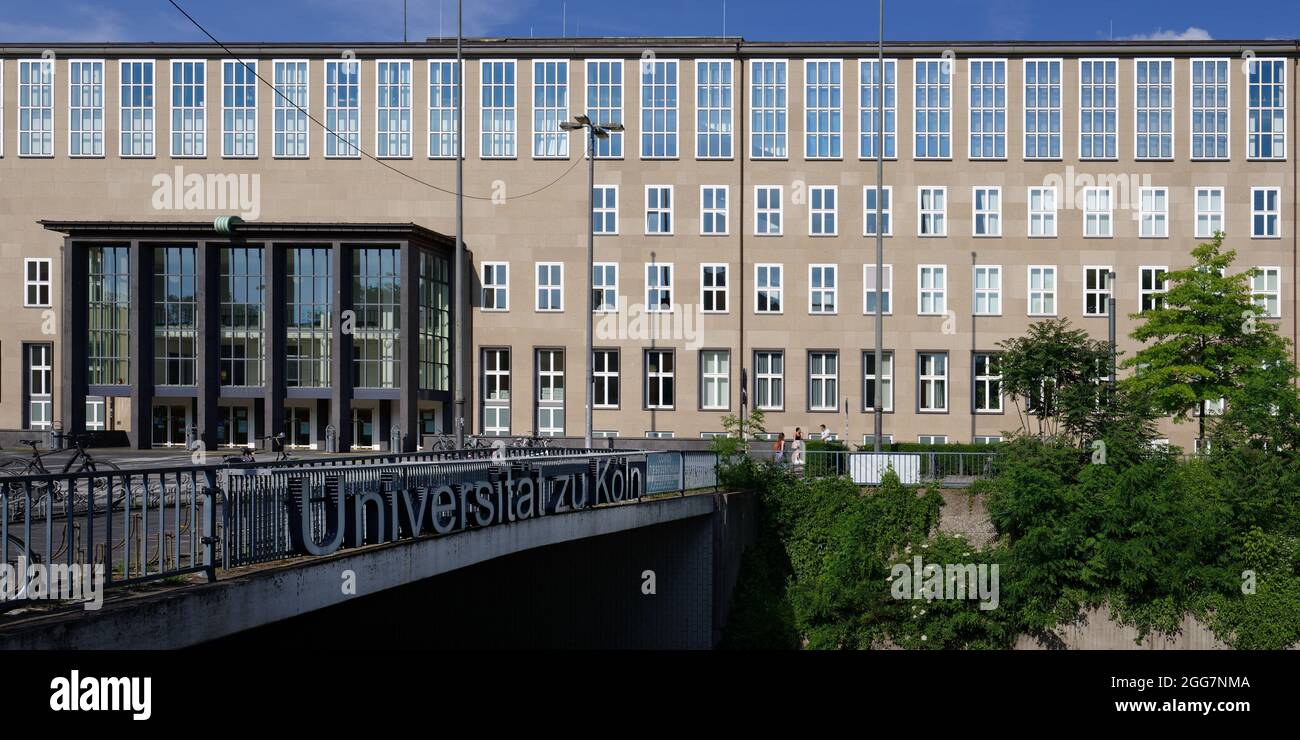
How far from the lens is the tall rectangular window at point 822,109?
176 feet

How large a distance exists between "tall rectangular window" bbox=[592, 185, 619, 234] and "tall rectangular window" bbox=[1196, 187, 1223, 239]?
81.4 ft

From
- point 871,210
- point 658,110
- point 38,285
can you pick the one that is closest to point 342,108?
point 658,110

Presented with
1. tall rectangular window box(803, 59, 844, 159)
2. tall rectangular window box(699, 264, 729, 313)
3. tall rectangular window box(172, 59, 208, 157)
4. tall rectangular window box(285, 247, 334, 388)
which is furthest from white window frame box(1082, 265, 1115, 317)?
tall rectangular window box(172, 59, 208, 157)

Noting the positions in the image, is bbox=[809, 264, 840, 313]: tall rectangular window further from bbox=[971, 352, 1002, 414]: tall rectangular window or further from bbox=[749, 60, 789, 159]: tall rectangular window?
bbox=[971, 352, 1002, 414]: tall rectangular window

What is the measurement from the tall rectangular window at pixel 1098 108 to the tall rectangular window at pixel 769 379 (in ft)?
51.2

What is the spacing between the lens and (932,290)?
53.2 meters

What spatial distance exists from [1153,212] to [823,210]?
45.9ft

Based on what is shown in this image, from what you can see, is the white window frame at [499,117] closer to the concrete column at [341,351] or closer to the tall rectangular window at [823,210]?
the concrete column at [341,351]

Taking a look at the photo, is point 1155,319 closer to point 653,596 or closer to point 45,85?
point 653,596

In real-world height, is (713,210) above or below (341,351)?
above

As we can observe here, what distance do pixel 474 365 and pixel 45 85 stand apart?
22752 mm

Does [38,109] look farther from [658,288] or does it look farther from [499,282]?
[658,288]

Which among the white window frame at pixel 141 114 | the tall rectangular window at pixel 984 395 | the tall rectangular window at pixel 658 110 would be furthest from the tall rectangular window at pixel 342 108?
the tall rectangular window at pixel 984 395
